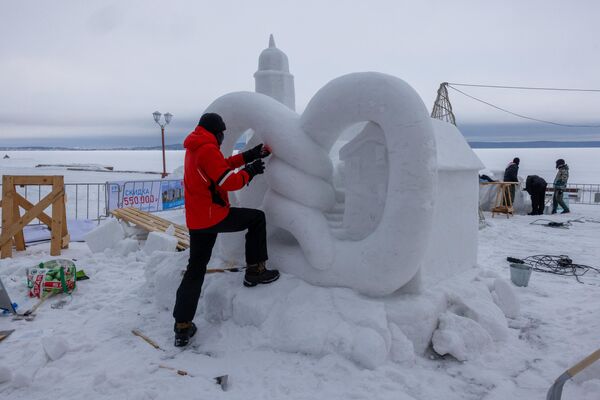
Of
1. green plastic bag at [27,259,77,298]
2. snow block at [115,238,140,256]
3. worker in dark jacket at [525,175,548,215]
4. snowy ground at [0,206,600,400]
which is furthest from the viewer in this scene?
worker in dark jacket at [525,175,548,215]

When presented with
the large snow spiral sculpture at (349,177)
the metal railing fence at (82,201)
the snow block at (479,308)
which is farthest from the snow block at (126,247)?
the snow block at (479,308)

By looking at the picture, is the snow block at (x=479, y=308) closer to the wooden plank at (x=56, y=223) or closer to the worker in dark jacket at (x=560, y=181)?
the wooden plank at (x=56, y=223)

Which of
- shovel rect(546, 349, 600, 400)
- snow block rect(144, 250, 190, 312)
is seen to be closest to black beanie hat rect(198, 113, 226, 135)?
snow block rect(144, 250, 190, 312)

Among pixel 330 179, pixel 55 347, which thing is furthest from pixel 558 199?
pixel 55 347

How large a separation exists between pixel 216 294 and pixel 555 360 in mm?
3116

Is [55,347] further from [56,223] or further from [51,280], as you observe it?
[56,223]

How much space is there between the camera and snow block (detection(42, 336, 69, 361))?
3330mm

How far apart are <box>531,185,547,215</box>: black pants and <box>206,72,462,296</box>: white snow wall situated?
11.5 metres

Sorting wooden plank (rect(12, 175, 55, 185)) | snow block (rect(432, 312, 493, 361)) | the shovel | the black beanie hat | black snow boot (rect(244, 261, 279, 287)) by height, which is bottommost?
snow block (rect(432, 312, 493, 361))

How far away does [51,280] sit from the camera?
4.90m

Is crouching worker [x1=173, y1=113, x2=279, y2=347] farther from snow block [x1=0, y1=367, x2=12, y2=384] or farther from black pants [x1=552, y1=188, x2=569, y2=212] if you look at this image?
black pants [x1=552, y1=188, x2=569, y2=212]

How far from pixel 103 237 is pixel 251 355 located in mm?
4858

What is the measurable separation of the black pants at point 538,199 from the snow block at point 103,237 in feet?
43.5

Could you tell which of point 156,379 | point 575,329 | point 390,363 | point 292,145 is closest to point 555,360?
point 575,329
